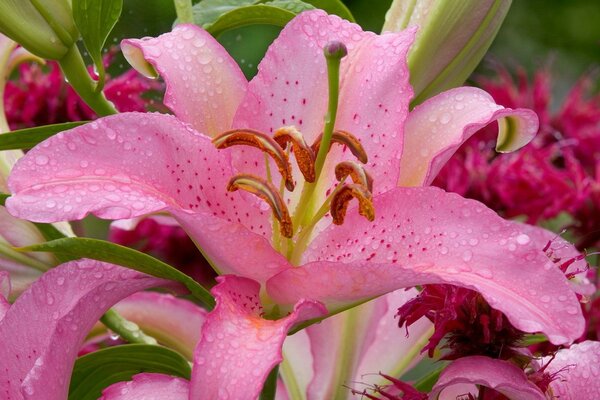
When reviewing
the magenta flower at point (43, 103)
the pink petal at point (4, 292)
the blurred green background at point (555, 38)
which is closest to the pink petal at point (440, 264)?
the pink petal at point (4, 292)

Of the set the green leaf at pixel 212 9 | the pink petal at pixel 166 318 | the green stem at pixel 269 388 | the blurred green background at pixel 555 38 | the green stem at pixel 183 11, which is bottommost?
the blurred green background at pixel 555 38

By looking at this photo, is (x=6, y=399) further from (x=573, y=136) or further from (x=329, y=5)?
(x=573, y=136)

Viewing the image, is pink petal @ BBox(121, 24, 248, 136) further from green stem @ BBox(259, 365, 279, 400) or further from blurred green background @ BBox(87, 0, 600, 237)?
blurred green background @ BBox(87, 0, 600, 237)

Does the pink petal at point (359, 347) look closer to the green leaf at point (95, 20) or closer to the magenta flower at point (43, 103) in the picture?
the green leaf at point (95, 20)

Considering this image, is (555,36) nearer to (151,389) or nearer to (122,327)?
(122,327)

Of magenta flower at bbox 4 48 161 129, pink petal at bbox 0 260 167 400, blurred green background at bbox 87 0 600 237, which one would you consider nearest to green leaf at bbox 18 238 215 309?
pink petal at bbox 0 260 167 400

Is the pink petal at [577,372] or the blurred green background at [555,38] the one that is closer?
the pink petal at [577,372]

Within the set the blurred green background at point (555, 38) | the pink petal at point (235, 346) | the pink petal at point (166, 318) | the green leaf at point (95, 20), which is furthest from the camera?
the blurred green background at point (555, 38)
